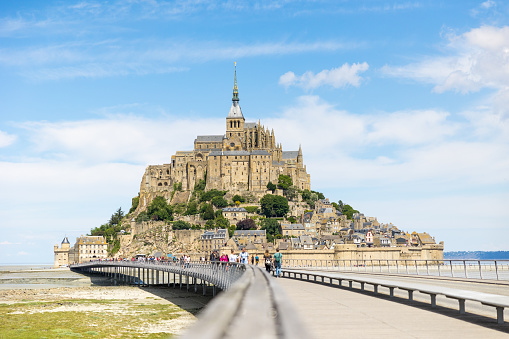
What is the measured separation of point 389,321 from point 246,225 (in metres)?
110

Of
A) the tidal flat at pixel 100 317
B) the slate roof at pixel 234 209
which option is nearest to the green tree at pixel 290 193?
the slate roof at pixel 234 209

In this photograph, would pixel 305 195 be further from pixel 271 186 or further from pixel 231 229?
pixel 231 229

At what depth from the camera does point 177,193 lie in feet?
468

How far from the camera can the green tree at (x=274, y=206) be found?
128625mm

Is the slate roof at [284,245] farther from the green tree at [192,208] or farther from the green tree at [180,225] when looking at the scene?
the green tree at [192,208]

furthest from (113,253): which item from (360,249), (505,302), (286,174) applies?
(505,302)

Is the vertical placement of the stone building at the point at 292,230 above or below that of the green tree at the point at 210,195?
below

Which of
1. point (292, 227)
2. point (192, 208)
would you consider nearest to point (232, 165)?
point (192, 208)

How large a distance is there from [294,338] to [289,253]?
94215 millimetres

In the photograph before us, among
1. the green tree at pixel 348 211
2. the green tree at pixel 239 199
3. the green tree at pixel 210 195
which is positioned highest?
the green tree at pixel 210 195

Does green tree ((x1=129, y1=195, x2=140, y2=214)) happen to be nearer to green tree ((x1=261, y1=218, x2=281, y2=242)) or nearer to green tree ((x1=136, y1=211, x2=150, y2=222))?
green tree ((x1=136, y1=211, x2=150, y2=222))

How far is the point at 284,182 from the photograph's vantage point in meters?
141

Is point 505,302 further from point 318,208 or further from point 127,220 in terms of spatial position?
point 127,220

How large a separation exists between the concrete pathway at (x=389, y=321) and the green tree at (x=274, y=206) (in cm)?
11478
